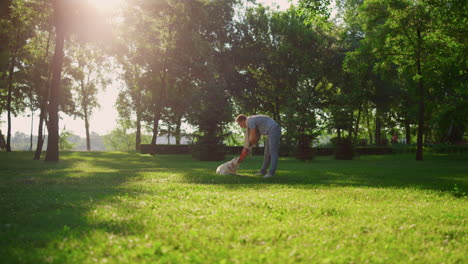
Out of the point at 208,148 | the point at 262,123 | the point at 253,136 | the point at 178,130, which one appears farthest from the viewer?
the point at 178,130

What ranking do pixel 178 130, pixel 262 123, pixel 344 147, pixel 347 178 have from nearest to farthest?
pixel 262 123, pixel 347 178, pixel 344 147, pixel 178 130

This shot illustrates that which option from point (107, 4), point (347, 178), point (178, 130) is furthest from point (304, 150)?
point (178, 130)

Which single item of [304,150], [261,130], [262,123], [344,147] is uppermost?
[262,123]

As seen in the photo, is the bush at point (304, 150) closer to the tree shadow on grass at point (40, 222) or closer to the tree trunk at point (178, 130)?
the tree trunk at point (178, 130)

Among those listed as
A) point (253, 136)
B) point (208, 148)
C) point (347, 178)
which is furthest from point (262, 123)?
point (208, 148)

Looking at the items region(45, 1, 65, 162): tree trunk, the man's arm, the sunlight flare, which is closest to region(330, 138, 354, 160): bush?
the sunlight flare

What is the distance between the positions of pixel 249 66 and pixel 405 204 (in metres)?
43.5

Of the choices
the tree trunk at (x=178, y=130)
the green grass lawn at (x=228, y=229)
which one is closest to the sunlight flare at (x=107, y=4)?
the tree trunk at (x=178, y=130)

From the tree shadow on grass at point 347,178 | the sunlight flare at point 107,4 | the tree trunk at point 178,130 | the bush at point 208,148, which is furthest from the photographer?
the tree trunk at point 178,130

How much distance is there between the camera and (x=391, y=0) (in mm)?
29656

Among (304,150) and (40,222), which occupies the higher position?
(304,150)

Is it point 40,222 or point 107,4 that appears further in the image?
point 107,4

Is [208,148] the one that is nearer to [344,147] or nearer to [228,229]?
[344,147]

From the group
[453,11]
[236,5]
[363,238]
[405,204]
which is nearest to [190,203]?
[363,238]
